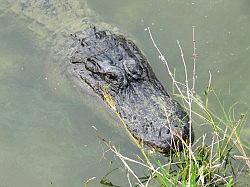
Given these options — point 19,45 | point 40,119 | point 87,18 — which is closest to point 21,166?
point 40,119

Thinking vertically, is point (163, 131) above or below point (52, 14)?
below

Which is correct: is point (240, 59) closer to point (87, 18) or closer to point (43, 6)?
point (87, 18)

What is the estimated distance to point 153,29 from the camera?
20.3 ft

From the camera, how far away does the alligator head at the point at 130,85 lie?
14.7ft

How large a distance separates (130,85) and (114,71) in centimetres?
21

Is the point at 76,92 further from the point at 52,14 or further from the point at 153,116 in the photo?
the point at 52,14

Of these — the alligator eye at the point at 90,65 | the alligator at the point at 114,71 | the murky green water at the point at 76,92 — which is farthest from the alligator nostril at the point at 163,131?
the alligator eye at the point at 90,65

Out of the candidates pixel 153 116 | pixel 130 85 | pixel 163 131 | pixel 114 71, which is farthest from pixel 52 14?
pixel 163 131

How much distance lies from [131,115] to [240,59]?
5.80 ft

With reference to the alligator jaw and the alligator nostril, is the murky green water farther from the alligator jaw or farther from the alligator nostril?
the alligator nostril

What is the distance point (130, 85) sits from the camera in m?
5.06

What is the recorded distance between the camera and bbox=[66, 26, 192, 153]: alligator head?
14.7 ft

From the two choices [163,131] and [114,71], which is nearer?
[163,131]

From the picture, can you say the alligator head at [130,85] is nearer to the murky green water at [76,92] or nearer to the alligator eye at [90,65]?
the alligator eye at [90,65]
